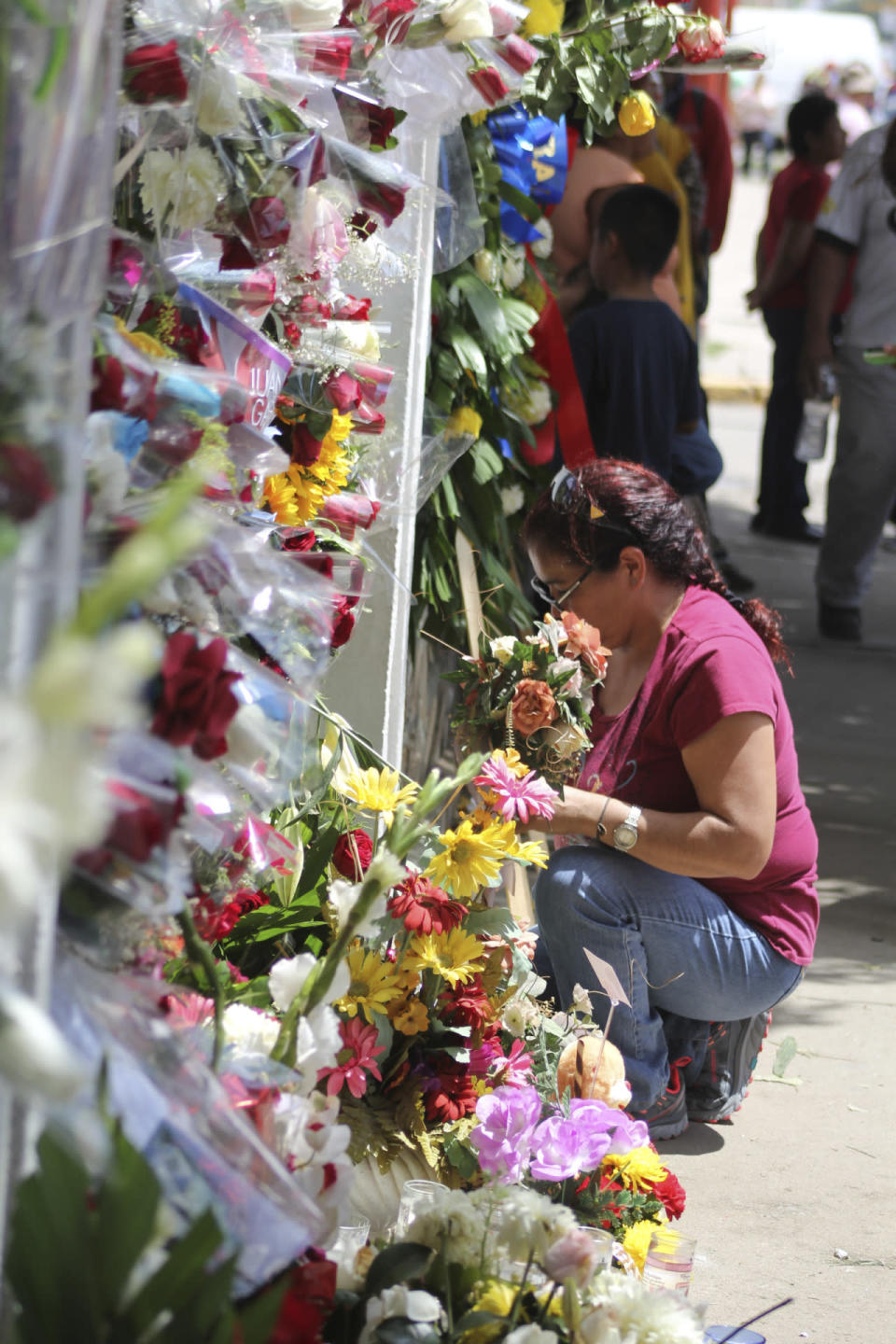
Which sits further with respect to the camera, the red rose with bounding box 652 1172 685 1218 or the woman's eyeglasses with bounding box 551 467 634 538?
the woman's eyeglasses with bounding box 551 467 634 538

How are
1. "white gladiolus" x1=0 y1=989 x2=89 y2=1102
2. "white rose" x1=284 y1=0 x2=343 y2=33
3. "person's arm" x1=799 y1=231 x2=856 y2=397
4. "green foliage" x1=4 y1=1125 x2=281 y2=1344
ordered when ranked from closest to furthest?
"white gladiolus" x1=0 y1=989 x2=89 y2=1102, "green foliage" x1=4 y1=1125 x2=281 y2=1344, "white rose" x1=284 y1=0 x2=343 y2=33, "person's arm" x1=799 y1=231 x2=856 y2=397

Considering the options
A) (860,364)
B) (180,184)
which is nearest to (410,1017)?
(180,184)

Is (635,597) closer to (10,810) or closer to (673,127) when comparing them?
(10,810)

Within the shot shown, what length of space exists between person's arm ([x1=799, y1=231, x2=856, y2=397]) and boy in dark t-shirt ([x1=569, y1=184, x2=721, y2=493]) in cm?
222

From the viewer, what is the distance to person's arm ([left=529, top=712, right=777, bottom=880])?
7.74ft

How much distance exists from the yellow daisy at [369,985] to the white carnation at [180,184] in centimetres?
92

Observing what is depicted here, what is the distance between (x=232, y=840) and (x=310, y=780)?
1.76 feet

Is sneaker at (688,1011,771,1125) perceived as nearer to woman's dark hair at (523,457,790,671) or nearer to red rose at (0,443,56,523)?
woman's dark hair at (523,457,790,671)

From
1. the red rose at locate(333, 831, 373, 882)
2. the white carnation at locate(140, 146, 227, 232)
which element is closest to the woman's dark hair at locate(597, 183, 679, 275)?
the red rose at locate(333, 831, 373, 882)

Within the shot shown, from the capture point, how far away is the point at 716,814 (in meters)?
2.38

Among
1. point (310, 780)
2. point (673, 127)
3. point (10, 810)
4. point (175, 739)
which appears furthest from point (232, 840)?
point (673, 127)

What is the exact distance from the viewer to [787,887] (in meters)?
2.63

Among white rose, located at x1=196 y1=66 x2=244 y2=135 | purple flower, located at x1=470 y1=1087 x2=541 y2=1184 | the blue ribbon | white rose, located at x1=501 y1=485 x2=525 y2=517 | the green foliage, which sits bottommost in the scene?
purple flower, located at x1=470 y1=1087 x2=541 y2=1184

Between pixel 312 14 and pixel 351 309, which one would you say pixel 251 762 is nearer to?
pixel 312 14
